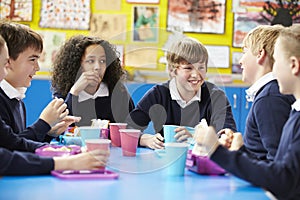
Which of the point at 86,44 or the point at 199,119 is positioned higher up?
the point at 86,44

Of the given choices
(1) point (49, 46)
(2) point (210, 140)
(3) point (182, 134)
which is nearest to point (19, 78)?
(3) point (182, 134)

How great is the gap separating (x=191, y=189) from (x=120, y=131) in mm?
578

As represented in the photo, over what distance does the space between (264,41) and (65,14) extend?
8.39ft

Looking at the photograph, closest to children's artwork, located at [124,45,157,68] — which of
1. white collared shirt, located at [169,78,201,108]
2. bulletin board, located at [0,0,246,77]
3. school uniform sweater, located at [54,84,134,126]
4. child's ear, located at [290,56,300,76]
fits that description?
school uniform sweater, located at [54,84,134,126]

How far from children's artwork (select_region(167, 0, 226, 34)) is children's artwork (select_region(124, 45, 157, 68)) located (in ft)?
8.38

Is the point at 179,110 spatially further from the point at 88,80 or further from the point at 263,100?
the point at 263,100

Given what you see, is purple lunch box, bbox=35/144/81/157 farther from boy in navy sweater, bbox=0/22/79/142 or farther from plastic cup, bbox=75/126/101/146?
boy in navy sweater, bbox=0/22/79/142

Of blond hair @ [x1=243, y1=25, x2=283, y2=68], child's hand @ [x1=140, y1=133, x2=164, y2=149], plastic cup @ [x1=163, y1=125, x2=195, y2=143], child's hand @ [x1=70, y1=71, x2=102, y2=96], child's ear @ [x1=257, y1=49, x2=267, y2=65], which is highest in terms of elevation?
blond hair @ [x1=243, y1=25, x2=283, y2=68]

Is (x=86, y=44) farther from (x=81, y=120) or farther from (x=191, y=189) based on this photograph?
(x=191, y=189)

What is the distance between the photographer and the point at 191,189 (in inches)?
45.8

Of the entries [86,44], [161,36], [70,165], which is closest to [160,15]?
[86,44]

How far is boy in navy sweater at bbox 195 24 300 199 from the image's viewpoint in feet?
3.77

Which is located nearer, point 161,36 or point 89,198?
point 89,198

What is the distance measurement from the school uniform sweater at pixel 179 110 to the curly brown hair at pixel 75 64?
0.17m
